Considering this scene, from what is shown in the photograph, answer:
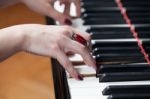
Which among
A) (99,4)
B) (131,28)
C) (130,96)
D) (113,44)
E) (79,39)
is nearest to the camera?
(130,96)

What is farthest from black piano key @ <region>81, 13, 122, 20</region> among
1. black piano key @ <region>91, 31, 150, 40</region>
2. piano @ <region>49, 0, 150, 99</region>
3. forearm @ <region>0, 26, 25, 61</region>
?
forearm @ <region>0, 26, 25, 61</region>

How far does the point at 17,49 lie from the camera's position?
89cm

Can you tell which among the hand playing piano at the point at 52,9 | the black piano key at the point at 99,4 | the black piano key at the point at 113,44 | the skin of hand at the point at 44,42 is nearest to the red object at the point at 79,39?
the skin of hand at the point at 44,42

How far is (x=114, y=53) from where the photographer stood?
38.0 inches

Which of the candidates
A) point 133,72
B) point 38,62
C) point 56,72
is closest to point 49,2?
point 38,62

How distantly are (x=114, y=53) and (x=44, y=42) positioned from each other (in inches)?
7.9

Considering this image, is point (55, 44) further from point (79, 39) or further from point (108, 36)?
point (108, 36)

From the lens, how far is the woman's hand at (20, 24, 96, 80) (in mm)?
836

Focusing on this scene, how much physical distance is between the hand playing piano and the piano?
4cm

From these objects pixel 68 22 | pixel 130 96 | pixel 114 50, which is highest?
pixel 68 22

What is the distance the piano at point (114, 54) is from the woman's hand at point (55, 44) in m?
0.04

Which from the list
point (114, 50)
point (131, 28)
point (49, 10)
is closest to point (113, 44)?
point (114, 50)

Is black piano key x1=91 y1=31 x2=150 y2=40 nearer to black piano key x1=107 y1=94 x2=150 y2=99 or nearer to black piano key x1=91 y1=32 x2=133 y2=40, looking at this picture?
black piano key x1=91 y1=32 x2=133 y2=40

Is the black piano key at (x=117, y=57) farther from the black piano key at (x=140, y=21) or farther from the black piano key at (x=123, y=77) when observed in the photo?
the black piano key at (x=140, y=21)
